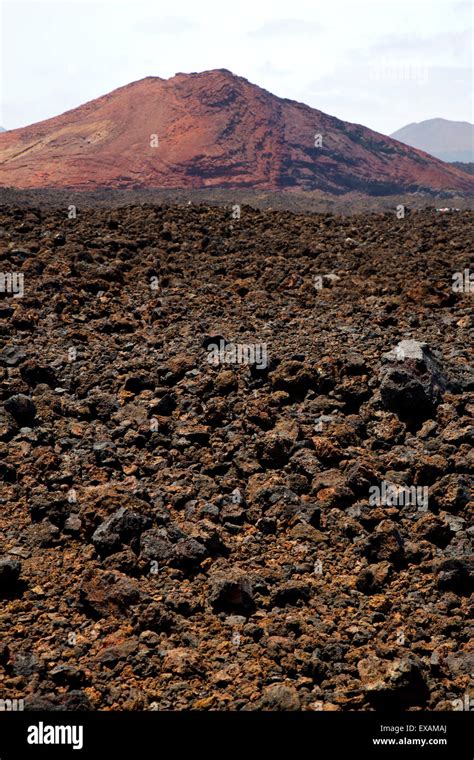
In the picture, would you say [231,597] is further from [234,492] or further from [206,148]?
[206,148]

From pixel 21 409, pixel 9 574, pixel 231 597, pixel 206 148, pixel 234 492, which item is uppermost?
pixel 206 148

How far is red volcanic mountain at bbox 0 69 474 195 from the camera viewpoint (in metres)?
48.3

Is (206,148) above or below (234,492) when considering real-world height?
above

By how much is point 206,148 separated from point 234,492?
52258mm

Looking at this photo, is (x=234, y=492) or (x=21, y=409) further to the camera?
(x=21, y=409)

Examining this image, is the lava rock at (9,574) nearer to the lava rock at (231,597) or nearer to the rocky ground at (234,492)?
the rocky ground at (234,492)

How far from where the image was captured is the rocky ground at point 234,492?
3.50 meters

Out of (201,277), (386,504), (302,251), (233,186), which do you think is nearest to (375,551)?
(386,504)

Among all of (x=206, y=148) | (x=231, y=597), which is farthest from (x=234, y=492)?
(x=206, y=148)

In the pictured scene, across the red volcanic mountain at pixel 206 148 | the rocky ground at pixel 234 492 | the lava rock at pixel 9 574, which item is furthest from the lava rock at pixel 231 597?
the red volcanic mountain at pixel 206 148

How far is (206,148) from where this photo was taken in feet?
176

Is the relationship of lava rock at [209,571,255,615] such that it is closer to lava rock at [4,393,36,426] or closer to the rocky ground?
the rocky ground

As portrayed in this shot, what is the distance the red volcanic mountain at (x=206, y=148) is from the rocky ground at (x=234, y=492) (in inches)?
1468

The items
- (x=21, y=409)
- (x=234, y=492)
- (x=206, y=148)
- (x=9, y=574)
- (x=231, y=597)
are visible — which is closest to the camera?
(x=231, y=597)
